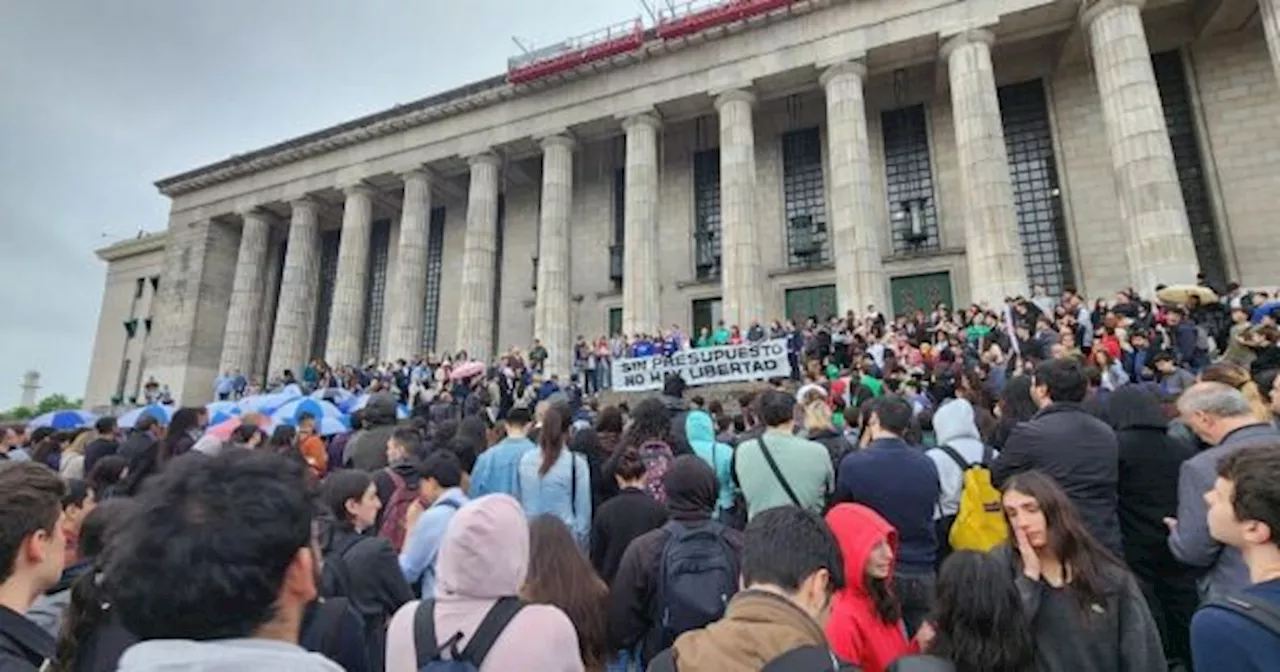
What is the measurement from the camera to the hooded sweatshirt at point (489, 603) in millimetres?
2133

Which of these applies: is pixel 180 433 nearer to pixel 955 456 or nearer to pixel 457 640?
pixel 457 640

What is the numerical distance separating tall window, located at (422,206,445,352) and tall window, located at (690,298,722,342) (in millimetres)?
11600

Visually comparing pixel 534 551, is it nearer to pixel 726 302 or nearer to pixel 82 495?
pixel 82 495

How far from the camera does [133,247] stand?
38.1m

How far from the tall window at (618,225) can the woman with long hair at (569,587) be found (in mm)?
23364

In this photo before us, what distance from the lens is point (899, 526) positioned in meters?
3.69

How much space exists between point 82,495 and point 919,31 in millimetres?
22330

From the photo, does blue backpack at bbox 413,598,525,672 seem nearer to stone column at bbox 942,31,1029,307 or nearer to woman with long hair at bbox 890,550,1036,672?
woman with long hair at bbox 890,550,1036,672

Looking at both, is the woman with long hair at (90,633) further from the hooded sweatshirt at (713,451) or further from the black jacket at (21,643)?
the hooded sweatshirt at (713,451)

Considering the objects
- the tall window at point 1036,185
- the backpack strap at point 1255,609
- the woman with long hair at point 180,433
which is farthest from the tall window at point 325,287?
the backpack strap at point 1255,609

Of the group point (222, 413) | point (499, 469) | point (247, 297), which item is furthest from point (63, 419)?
→ point (247, 297)

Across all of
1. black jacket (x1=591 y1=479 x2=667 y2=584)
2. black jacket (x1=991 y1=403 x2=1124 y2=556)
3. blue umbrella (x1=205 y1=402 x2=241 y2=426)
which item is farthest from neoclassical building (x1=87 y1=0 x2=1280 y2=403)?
black jacket (x1=591 y1=479 x2=667 y2=584)

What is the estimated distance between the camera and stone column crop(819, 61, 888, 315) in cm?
1955

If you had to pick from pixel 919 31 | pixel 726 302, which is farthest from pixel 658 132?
pixel 919 31
